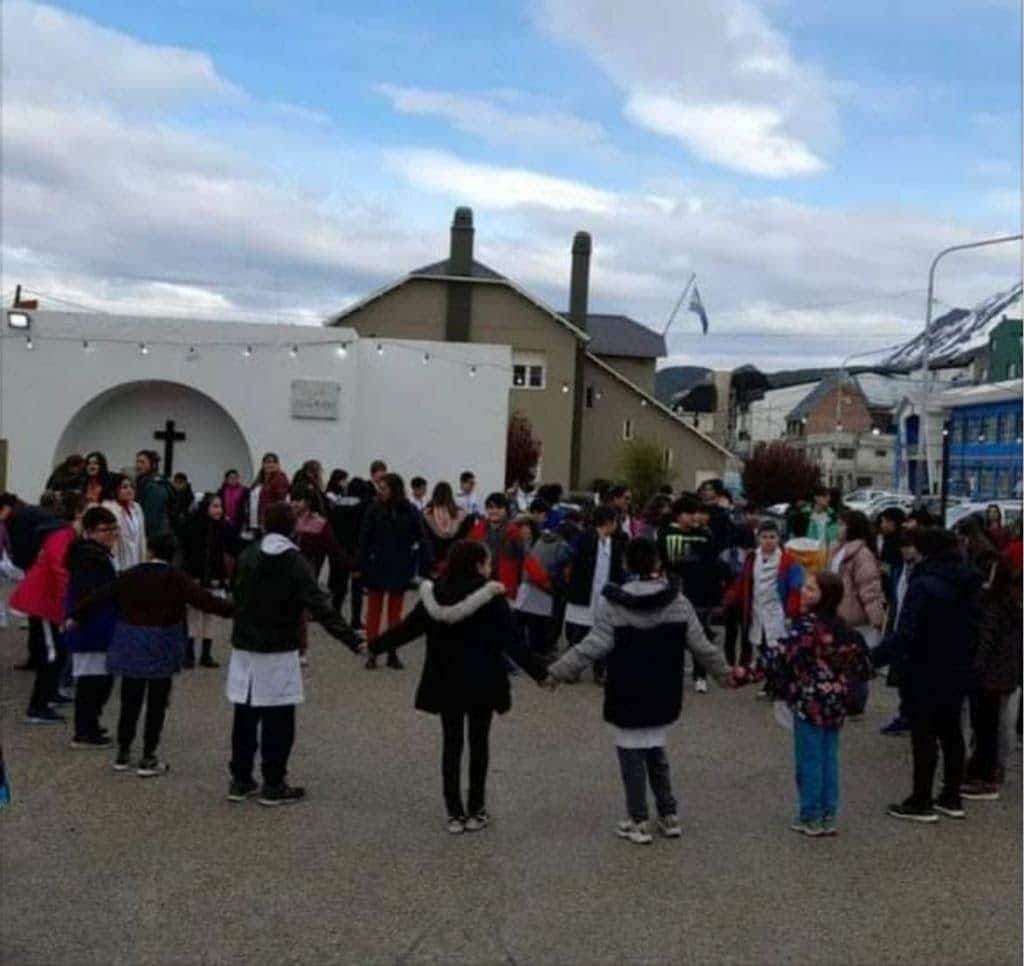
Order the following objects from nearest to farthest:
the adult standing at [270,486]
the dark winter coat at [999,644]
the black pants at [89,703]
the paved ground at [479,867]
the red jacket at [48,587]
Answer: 1. the paved ground at [479,867]
2. the dark winter coat at [999,644]
3. the black pants at [89,703]
4. the red jacket at [48,587]
5. the adult standing at [270,486]

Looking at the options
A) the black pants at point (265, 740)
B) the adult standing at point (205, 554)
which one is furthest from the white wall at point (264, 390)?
the black pants at point (265, 740)

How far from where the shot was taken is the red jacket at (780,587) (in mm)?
11414

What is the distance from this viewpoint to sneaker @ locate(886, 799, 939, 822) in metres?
8.04

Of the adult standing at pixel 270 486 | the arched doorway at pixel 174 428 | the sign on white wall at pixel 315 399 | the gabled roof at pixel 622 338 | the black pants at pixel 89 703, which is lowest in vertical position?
the black pants at pixel 89 703

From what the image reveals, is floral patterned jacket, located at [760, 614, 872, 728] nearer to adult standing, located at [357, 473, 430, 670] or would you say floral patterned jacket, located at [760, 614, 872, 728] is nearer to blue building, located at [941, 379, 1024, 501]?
adult standing, located at [357, 473, 430, 670]

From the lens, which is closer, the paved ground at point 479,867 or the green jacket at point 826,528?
the paved ground at point 479,867

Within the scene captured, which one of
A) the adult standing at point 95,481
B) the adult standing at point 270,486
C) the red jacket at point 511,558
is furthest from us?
the adult standing at point 270,486

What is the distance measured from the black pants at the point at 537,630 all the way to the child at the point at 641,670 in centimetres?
547

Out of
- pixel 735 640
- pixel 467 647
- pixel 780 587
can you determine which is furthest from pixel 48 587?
pixel 735 640

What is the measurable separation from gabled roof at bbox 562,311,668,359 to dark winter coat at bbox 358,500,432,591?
149 ft

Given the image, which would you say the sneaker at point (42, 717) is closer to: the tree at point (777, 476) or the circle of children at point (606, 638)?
the circle of children at point (606, 638)

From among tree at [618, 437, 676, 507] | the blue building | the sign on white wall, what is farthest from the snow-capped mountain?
the sign on white wall

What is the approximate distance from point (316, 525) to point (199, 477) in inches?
678

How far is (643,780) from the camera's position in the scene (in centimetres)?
733
